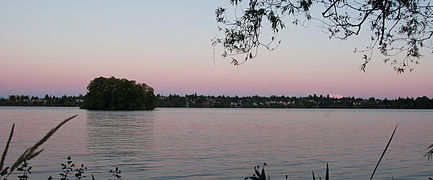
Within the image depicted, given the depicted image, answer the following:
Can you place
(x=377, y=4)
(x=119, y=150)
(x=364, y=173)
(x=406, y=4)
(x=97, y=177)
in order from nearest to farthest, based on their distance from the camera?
(x=377, y=4) → (x=406, y=4) → (x=97, y=177) → (x=364, y=173) → (x=119, y=150)

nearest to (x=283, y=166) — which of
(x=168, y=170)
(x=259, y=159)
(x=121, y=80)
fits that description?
(x=259, y=159)

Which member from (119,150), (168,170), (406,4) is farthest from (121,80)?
(406,4)

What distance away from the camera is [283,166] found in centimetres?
2016

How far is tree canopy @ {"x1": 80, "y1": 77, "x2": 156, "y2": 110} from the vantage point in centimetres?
13075

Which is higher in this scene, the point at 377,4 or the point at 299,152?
the point at 377,4

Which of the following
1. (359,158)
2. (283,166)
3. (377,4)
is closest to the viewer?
(377,4)

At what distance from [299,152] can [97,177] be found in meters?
13.6

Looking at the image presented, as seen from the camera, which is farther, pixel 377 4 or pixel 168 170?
pixel 168 170

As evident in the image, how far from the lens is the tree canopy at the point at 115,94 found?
5148 inches

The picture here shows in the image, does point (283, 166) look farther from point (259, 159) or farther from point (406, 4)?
point (406, 4)

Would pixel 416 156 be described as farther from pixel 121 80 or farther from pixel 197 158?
pixel 121 80

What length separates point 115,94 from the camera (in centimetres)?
13150

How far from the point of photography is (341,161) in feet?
73.3

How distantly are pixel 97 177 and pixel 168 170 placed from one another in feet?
10.6
